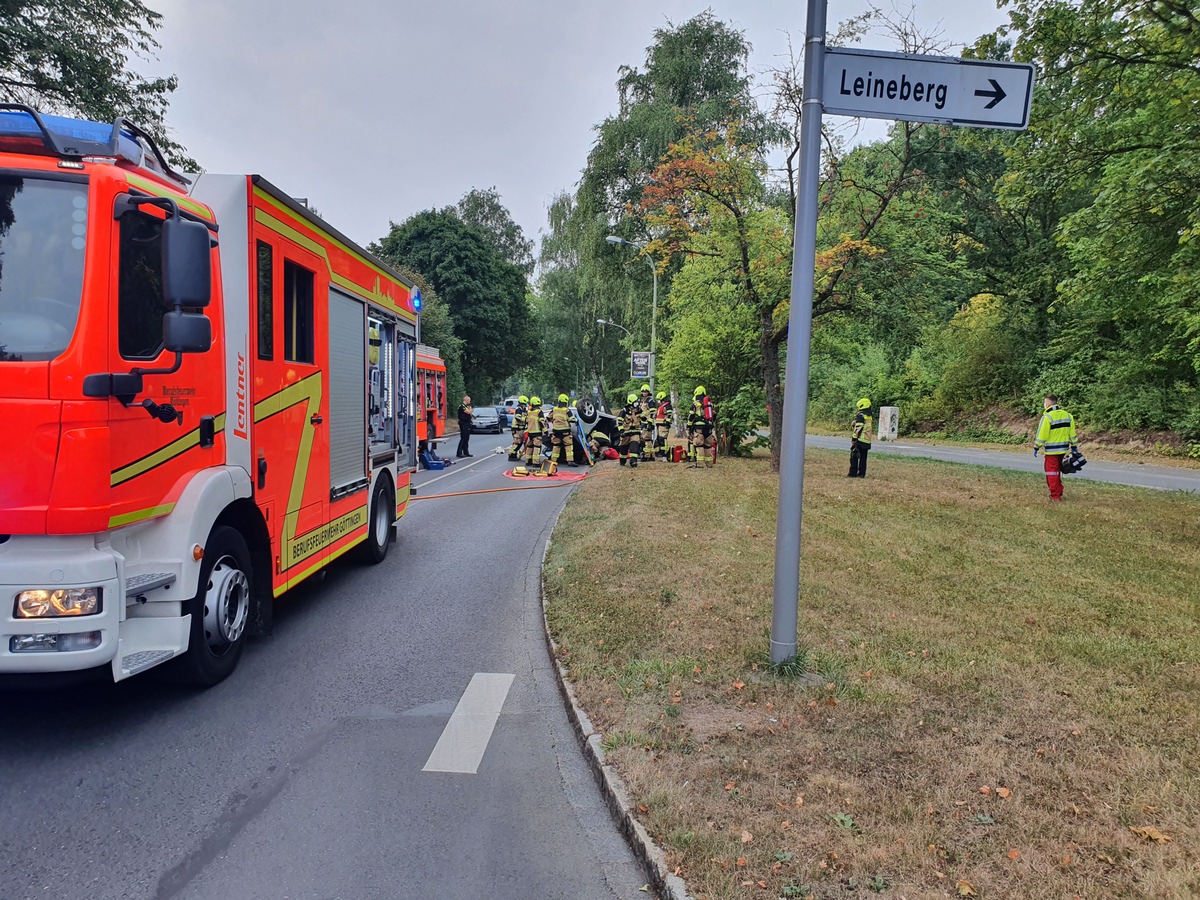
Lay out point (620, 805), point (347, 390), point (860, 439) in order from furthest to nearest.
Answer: point (860, 439) → point (347, 390) → point (620, 805)

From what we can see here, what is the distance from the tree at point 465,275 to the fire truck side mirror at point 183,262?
44097mm

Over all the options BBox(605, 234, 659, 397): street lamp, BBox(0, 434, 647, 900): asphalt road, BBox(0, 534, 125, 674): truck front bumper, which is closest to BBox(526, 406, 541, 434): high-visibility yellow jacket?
BBox(605, 234, 659, 397): street lamp

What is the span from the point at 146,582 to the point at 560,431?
15248 millimetres

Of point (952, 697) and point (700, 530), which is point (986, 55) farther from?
point (952, 697)

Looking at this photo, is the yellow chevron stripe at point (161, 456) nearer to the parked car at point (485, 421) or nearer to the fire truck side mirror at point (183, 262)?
the fire truck side mirror at point (183, 262)

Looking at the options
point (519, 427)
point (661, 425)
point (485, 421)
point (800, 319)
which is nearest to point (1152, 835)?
point (800, 319)

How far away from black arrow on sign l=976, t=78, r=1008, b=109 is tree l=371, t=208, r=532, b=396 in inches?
1743

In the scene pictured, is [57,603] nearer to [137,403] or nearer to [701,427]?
[137,403]

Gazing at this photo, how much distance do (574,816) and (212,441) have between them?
3003 millimetres

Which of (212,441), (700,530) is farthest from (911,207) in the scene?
(212,441)

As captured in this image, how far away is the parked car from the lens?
40875 mm

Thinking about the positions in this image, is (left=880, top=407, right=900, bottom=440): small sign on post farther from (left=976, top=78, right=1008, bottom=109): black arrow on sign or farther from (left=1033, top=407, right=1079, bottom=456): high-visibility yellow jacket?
(left=976, top=78, right=1008, bottom=109): black arrow on sign

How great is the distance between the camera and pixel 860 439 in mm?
15984

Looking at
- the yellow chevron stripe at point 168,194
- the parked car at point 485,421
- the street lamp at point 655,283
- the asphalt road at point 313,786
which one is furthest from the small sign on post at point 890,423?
the yellow chevron stripe at point 168,194
